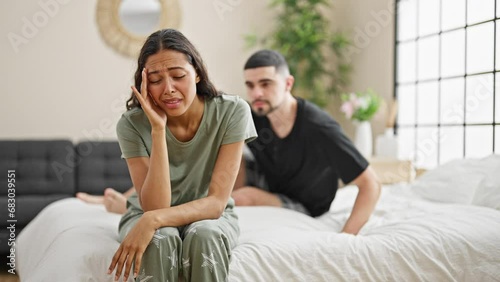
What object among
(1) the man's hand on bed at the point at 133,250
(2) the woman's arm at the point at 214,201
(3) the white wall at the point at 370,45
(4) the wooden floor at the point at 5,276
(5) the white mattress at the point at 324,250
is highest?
(3) the white wall at the point at 370,45

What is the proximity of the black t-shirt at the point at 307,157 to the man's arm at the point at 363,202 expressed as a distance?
2.4 inches

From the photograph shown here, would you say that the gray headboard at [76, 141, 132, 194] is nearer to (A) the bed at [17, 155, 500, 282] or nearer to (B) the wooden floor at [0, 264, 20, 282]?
(B) the wooden floor at [0, 264, 20, 282]

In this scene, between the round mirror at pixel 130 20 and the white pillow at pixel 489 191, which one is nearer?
the white pillow at pixel 489 191

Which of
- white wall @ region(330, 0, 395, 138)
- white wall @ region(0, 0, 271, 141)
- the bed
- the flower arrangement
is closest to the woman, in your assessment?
the bed

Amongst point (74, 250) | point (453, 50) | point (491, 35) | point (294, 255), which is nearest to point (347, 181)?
point (294, 255)

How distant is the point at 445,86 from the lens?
4070 mm

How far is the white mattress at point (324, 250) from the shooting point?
66.6 inches

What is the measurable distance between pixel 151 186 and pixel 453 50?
2967mm

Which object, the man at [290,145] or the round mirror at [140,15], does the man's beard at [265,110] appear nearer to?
the man at [290,145]

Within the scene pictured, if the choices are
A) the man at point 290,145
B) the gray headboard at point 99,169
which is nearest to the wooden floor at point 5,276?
the gray headboard at point 99,169

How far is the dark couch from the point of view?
13.0 feet

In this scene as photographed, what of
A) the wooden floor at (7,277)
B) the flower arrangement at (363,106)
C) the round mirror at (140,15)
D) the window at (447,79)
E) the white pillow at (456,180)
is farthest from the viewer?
the round mirror at (140,15)

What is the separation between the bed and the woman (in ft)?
0.34

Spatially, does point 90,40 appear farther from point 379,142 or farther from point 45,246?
point 45,246
